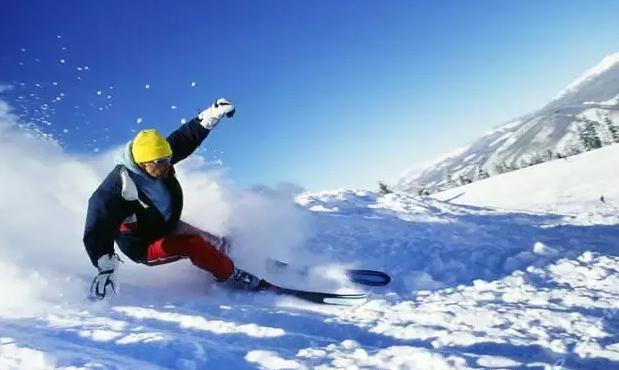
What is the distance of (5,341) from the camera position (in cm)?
404

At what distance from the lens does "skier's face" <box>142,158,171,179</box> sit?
5.83 m

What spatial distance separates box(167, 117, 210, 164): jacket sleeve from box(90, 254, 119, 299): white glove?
1890mm

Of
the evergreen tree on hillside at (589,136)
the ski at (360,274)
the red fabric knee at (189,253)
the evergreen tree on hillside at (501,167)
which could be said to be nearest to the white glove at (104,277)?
the red fabric knee at (189,253)

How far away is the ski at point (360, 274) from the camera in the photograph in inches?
271

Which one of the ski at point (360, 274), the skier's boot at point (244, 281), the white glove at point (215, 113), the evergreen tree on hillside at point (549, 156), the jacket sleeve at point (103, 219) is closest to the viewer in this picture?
the jacket sleeve at point (103, 219)

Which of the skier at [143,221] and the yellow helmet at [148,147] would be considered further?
the yellow helmet at [148,147]

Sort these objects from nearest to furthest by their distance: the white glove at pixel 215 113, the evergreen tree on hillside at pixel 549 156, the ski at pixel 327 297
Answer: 1. the ski at pixel 327 297
2. the white glove at pixel 215 113
3. the evergreen tree on hillside at pixel 549 156

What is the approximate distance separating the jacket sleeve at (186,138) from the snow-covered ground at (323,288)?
1523 mm

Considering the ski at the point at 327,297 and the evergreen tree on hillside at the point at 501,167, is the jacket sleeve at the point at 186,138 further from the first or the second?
the evergreen tree on hillside at the point at 501,167

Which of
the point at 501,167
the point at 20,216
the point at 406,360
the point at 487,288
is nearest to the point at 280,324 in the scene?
the point at 406,360

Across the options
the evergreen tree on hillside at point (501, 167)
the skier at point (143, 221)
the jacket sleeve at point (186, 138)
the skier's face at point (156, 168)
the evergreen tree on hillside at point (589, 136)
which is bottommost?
the skier at point (143, 221)

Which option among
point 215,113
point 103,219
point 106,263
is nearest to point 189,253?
point 106,263

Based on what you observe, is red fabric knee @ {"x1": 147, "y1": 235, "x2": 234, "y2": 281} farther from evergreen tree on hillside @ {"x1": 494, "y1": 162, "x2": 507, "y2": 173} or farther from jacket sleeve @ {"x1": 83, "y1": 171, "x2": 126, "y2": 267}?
evergreen tree on hillside @ {"x1": 494, "y1": 162, "x2": 507, "y2": 173}

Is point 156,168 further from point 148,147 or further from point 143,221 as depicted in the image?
point 143,221
